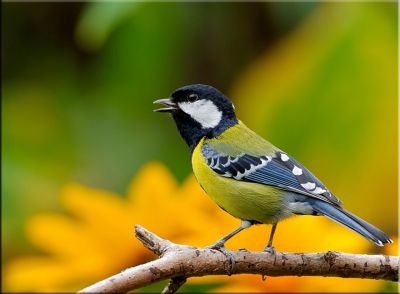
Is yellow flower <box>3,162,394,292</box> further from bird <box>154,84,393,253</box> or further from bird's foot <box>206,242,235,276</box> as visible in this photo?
bird's foot <box>206,242,235,276</box>

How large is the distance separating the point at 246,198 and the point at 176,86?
29.3 inches

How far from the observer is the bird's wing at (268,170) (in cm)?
142

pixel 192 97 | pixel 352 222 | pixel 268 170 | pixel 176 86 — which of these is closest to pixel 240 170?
pixel 268 170

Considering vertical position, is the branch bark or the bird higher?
the bird

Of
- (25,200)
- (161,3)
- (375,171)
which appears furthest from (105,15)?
(375,171)

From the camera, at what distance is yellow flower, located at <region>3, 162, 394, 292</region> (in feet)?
4.84

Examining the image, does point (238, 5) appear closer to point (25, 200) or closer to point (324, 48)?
point (324, 48)

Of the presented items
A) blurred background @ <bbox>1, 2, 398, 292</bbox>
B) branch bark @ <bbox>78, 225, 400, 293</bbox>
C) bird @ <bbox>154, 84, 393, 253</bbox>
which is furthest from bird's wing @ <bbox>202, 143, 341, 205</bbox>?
blurred background @ <bbox>1, 2, 398, 292</bbox>

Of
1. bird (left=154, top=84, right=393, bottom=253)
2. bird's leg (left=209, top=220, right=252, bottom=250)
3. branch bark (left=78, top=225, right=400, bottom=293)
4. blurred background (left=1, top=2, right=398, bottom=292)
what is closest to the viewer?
branch bark (left=78, top=225, right=400, bottom=293)

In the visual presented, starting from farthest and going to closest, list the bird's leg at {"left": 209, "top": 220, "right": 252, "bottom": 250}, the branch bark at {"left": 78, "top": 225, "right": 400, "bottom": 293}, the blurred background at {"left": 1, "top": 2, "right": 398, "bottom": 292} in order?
1. the blurred background at {"left": 1, "top": 2, "right": 398, "bottom": 292}
2. the bird's leg at {"left": 209, "top": 220, "right": 252, "bottom": 250}
3. the branch bark at {"left": 78, "top": 225, "right": 400, "bottom": 293}

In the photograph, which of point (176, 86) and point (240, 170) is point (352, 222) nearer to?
point (240, 170)

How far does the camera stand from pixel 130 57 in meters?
2.14

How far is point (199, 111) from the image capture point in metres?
1.49

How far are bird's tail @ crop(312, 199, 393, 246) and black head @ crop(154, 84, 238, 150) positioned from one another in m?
0.23
